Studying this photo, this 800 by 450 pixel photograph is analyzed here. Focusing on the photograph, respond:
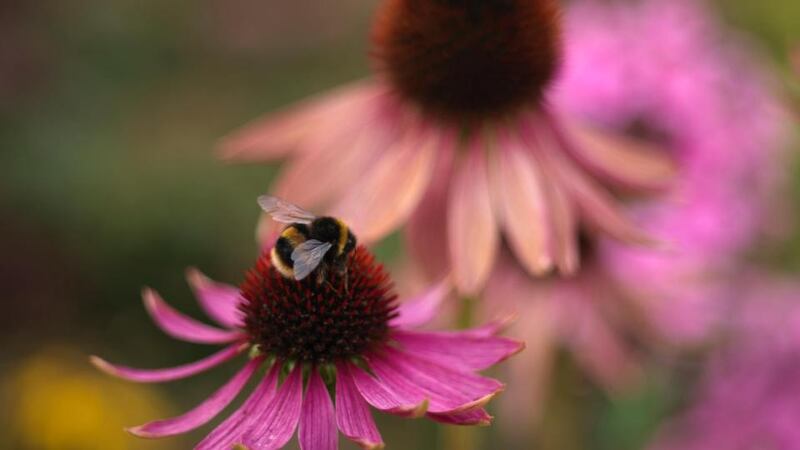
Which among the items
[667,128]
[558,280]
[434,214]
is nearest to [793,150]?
[667,128]

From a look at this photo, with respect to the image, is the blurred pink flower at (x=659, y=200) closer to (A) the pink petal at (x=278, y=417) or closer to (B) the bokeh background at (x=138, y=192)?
(B) the bokeh background at (x=138, y=192)

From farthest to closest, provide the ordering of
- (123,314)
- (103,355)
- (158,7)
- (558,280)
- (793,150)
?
(158,7), (123,314), (103,355), (793,150), (558,280)

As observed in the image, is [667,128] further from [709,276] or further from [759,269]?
[759,269]

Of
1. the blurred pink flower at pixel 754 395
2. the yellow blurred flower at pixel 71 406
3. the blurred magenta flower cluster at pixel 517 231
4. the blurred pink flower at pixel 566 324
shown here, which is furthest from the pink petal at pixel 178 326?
the yellow blurred flower at pixel 71 406

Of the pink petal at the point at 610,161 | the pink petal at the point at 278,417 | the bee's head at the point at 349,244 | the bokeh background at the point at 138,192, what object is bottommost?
the pink petal at the point at 278,417

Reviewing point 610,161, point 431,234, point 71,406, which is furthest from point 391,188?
point 71,406

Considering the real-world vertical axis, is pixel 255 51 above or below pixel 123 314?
above
